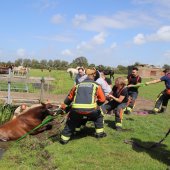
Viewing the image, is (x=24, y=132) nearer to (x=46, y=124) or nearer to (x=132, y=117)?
(x=46, y=124)

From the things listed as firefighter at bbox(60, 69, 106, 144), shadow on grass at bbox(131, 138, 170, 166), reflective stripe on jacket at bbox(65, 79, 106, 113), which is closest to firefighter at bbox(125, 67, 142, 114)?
shadow on grass at bbox(131, 138, 170, 166)

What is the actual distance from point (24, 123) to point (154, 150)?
4.57 metres

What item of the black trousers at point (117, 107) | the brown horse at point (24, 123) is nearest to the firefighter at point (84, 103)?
the black trousers at point (117, 107)

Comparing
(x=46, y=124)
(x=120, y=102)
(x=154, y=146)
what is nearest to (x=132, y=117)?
(x=120, y=102)

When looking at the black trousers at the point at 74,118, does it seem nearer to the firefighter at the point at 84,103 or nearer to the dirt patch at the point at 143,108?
the firefighter at the point at 84,103

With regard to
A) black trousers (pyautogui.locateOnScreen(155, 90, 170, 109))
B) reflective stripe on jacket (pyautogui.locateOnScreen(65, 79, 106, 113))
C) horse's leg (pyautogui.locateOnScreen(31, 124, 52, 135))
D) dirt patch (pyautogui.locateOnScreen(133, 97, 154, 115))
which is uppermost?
reflective stripe on jacket (pyautogui.locateOnScreen(65, 79, 106, 113))

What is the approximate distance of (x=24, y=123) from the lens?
1120 cm

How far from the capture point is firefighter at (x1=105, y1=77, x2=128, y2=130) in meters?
10.2

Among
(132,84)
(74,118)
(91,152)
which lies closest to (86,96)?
(74,118)

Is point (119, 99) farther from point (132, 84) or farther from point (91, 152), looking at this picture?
point (132, 84)

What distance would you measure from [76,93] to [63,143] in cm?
126

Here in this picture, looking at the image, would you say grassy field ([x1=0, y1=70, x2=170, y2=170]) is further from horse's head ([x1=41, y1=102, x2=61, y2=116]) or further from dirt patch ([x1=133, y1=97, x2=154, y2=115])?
dirt patch ([x1=133, y1=97, x2=154, y2=115])

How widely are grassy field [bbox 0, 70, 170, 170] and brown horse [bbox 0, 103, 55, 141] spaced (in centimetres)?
59

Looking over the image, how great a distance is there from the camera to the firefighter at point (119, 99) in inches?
401
